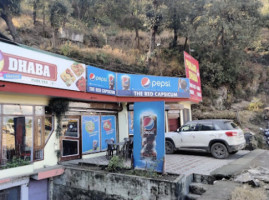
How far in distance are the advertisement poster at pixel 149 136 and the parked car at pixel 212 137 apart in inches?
157

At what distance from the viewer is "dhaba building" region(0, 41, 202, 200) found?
7886 mm

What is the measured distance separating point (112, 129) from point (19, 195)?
627 centimetres

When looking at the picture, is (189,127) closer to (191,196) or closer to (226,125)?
(226,125)

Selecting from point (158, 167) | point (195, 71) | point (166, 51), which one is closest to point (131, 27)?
point (166, 51)

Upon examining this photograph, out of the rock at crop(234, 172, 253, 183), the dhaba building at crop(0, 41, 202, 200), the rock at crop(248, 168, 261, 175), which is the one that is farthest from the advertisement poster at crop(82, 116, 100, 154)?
the rock at crop(248, 168, 261, 175)

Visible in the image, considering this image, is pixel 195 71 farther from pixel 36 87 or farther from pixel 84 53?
pixel 36 87

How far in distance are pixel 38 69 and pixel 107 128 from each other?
5.73m

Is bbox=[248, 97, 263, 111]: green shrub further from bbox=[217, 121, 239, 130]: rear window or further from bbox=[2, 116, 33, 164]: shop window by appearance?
bbox=[2, 116, 33, 164]: shop window

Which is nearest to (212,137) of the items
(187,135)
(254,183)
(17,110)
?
(187,135)

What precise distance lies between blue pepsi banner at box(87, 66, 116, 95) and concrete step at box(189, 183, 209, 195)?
6.65 m

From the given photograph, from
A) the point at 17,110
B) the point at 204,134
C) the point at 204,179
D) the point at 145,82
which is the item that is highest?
the point at 145,82

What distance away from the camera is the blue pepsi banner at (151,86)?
12516 mm

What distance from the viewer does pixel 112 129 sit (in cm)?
1313

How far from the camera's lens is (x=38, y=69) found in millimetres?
8477
